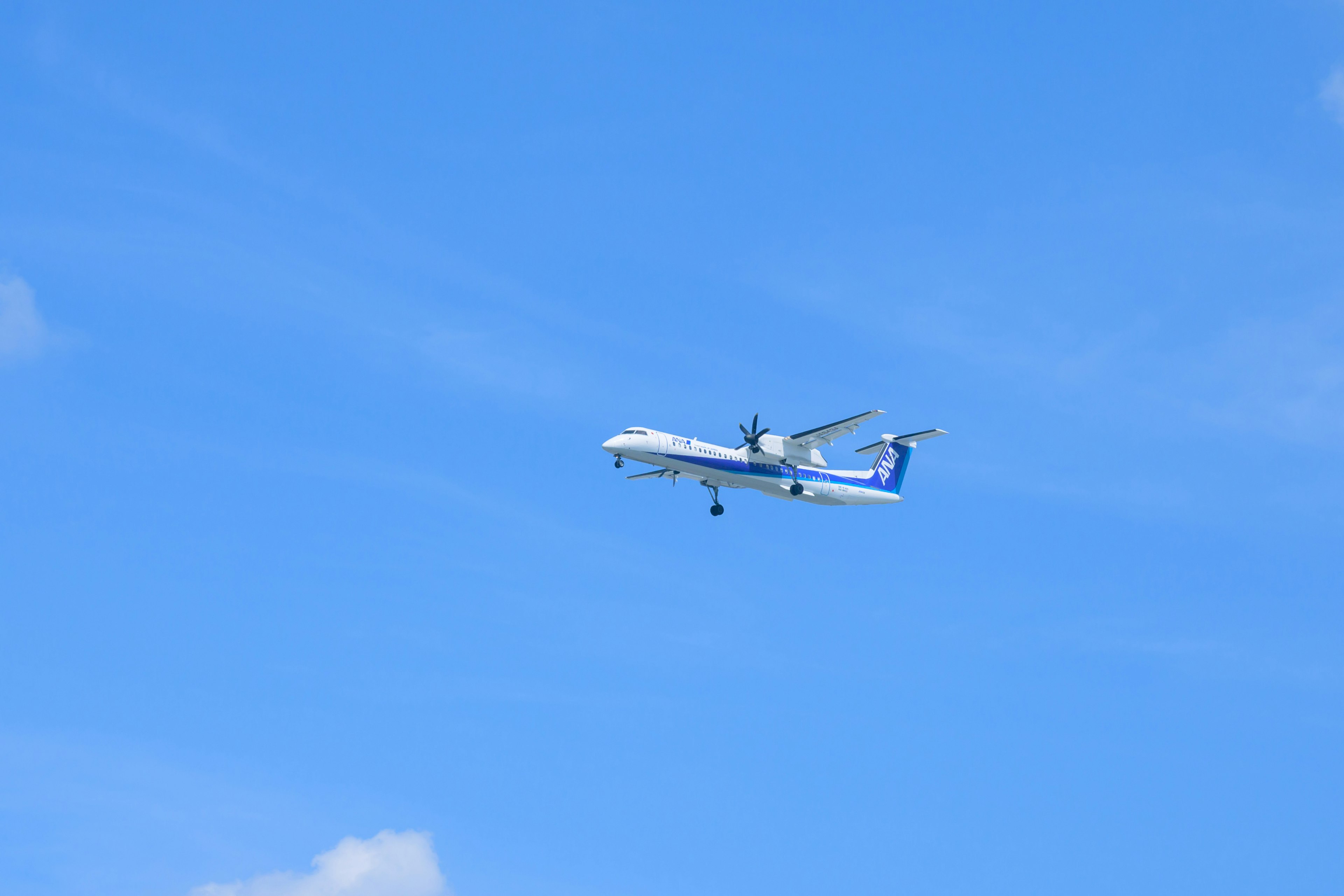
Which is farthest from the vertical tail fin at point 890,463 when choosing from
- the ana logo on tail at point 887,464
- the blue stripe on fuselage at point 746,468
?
the blue stripe on fuselage at point 746,468

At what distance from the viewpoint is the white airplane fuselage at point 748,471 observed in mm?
75188

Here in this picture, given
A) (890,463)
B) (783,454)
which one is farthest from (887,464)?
(783,454)

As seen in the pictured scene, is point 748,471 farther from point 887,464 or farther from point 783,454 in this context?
point 887,464

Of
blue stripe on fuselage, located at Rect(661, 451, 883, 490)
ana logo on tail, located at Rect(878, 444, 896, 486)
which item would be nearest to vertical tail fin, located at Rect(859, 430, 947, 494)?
ana logo on tail, located at Rect(878, 444, 896, 486)

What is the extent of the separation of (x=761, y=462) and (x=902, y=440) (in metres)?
13.1

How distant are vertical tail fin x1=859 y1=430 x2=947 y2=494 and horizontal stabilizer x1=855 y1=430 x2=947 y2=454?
0.08 ft

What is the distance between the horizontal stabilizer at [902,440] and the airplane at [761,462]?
3.1 inches

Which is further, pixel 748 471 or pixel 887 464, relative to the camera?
pixel 887 464

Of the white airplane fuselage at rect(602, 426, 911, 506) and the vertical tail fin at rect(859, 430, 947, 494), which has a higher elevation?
the vertical tail fin at rect(859, 430, 947, 494)

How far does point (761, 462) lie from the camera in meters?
78.6

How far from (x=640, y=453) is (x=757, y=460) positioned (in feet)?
26.8

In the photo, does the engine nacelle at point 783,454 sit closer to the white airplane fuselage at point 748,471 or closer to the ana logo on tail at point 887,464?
the white airplane fuselage at point 748,471

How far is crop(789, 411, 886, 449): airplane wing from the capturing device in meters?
76.9

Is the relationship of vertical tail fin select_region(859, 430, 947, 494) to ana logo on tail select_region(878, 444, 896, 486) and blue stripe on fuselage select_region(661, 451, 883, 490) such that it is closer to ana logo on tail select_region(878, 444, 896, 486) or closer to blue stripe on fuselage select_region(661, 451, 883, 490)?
ana logo on tail select_region(878, 444, 896, 486)
